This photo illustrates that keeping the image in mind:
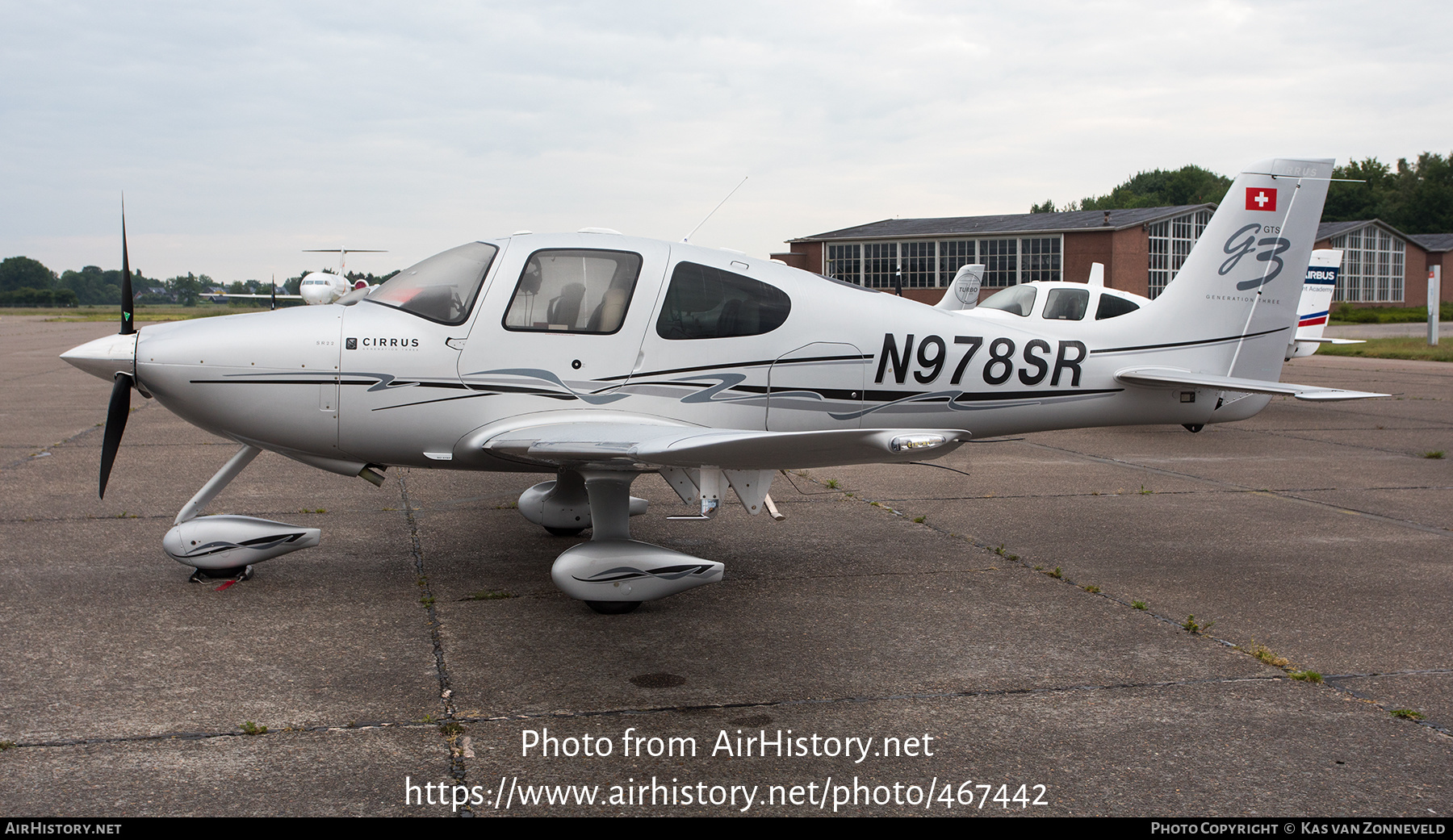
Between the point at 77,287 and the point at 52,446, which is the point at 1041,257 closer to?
the point at 52,446

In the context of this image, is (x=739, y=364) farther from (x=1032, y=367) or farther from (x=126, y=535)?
(x=126, y=535)

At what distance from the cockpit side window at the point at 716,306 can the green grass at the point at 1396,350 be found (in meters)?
28.0

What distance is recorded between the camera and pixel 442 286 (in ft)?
19.6

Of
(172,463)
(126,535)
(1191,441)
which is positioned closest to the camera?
(126,535)

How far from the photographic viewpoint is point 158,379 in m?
A: 5.71

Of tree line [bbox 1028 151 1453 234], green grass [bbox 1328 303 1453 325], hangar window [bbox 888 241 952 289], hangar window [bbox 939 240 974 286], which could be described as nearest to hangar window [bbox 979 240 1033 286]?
hangar window [bbox 939 240 974 286]

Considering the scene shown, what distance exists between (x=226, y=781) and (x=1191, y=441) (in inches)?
489

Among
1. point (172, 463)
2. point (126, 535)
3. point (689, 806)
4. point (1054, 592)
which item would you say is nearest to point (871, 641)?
point (1054, 592)

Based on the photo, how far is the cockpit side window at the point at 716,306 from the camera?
600 cm

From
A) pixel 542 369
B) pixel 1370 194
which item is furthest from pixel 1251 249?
pixel 1370 194

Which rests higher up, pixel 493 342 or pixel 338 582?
pixel 493 342

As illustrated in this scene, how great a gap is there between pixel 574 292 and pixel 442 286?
30.1 inches

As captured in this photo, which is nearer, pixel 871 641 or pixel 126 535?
pixel 871 641
